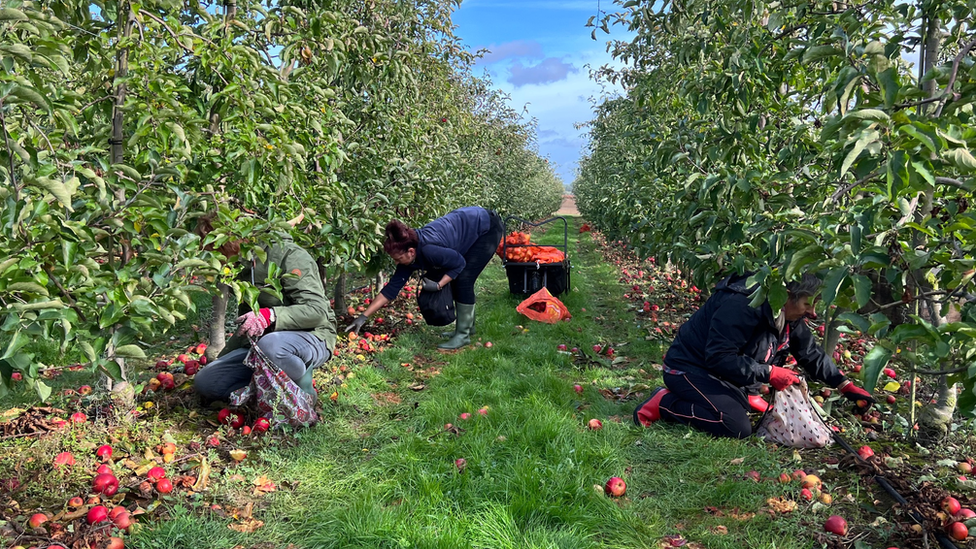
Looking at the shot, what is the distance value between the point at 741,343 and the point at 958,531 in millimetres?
1420

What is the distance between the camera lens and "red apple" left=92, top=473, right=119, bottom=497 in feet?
8.60

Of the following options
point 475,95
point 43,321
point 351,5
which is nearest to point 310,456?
point 43,321

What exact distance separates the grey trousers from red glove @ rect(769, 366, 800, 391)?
3.02 m

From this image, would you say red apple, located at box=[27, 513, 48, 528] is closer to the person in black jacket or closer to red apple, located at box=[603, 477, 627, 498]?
red apple, located at box=[603, 477, 627, 498]

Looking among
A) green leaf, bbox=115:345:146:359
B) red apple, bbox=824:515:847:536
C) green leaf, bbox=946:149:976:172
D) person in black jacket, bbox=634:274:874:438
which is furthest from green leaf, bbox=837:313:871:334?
green leaf, bbox=115:345:146:359

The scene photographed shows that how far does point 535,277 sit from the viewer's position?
7926 mm

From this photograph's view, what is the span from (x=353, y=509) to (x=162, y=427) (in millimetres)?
1578

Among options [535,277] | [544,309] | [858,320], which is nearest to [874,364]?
[858,320]

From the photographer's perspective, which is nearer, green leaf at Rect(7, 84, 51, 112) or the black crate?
green leaf at Rect(7, 84, 51, 112)

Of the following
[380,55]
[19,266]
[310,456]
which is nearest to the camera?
[19,266]

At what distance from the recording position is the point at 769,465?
3166 millimetres

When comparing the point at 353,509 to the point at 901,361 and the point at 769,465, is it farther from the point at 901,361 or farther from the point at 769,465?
the point at 901,361

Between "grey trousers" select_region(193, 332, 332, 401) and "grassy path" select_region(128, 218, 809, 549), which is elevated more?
"grey trousers" select_region(193, 332, 332, 401)

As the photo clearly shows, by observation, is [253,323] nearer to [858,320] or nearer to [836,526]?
[858,320]
